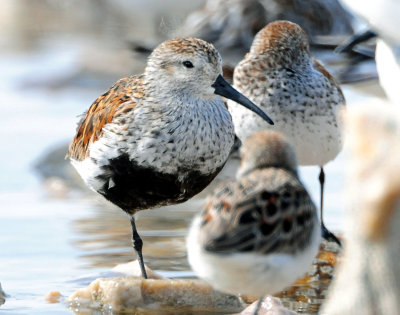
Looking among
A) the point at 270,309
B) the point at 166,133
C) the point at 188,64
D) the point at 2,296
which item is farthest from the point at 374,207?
the point at 2,296

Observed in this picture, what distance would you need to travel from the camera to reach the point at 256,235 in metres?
3.61

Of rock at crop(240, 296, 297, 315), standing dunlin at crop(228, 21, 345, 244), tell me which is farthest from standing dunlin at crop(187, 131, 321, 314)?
standing dunlin at crop(228, 21, 345, 244)

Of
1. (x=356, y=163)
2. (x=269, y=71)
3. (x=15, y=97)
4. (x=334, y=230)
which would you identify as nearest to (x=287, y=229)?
(x=356, y=163)

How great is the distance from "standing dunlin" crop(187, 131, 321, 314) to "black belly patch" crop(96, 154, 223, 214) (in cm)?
127

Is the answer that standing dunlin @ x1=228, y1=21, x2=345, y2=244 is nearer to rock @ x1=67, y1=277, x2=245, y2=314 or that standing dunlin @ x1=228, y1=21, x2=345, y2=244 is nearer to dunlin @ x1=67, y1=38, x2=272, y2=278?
dunlin @ x1=67, y1=38, x2=272, y2=278

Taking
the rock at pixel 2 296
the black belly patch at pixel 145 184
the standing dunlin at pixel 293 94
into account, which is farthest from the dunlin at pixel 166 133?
the rock at pixel 2 296

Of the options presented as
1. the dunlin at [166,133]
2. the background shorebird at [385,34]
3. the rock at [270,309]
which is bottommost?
the rock at [270,309]

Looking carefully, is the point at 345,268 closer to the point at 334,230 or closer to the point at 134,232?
the point at 134,232

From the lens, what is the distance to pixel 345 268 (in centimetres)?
353

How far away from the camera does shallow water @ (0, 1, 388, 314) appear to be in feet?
18.9

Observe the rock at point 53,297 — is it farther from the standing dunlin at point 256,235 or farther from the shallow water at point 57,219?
the standing dunlin at point 256,235

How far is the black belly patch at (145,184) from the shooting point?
5.17 m

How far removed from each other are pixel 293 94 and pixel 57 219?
2.28 m

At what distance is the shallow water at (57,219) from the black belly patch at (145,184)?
0.51 m
